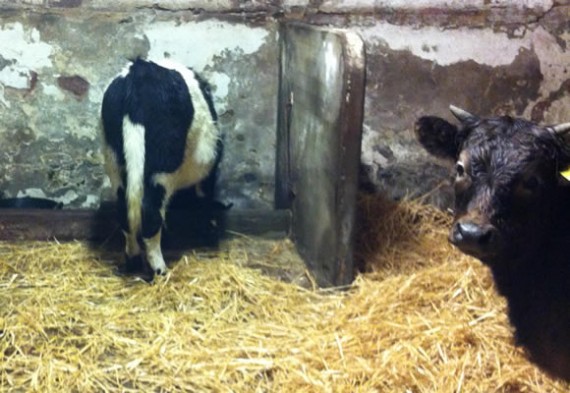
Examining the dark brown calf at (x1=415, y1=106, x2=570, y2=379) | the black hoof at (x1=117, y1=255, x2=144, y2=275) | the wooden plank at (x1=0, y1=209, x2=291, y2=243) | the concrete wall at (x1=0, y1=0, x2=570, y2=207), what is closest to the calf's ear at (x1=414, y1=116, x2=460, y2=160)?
the dark brown calf at (x1=415, y1=106, x2=570, y2=379)

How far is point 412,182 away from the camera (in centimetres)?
570

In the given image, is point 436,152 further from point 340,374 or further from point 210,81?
point 210,81

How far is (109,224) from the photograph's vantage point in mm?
5109

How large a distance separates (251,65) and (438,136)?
199 cm

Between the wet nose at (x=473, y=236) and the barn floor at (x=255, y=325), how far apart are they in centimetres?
59

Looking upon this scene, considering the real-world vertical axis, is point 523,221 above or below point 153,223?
above

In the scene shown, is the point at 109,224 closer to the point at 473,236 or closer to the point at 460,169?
the point at 460,169

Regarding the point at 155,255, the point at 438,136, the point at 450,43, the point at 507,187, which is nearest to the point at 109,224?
the point at 155,255

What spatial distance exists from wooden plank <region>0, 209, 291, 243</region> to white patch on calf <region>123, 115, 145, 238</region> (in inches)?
31.9

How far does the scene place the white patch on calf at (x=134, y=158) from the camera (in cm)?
431

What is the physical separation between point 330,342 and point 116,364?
1000 millimetres

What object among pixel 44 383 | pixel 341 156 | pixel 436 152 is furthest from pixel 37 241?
pixel 436 152

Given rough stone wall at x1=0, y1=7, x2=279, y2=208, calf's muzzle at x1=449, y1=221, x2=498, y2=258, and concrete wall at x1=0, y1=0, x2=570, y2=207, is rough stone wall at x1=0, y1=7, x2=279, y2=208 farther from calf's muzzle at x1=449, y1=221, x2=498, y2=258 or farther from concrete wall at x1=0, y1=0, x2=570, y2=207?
calf's muzzle at x1=449, y1=221, x2=498, y2=258

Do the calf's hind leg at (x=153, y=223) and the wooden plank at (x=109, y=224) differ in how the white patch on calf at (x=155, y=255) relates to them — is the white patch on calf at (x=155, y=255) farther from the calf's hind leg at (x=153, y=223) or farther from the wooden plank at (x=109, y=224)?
the wooden plank at (x=109, y=224)
